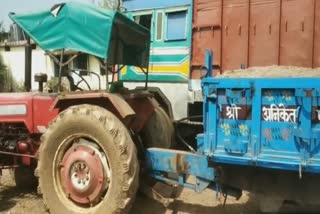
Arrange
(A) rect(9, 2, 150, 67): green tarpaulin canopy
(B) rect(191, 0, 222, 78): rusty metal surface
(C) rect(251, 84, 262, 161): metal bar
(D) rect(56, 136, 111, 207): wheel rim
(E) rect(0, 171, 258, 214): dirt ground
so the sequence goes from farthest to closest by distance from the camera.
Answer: (B) rect(191, 0, 222, 78): rusty metal surface, (E) rect(0, 171, 258, 214): dirt ground, (A) rect(9, 2, 150, 67): green tarpaulin canopy, (D) rect(56, 136, 111, 207): wheel rim, (C) rect(251, 84, 262, 161): metal bar

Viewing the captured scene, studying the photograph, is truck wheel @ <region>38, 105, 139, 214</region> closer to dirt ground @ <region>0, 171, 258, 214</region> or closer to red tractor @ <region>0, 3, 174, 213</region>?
red tractor @ <region>0, 3, 174, 213</region>

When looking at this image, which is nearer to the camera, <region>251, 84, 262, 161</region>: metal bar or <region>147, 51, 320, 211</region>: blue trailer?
<region>147, 51, 320, 211</region>: blue trailer

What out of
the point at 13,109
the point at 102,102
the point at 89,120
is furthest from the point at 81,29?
the point at 13,109

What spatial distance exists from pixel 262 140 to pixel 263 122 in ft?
0.52

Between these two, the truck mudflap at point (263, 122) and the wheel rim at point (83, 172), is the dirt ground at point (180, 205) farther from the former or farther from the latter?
the truck mudflap at point (263, 122)

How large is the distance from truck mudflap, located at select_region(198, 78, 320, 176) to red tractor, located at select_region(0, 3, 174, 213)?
97cm

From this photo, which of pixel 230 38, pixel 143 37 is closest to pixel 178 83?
pixel 230 38

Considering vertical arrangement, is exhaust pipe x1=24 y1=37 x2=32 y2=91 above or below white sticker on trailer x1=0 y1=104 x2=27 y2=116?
above

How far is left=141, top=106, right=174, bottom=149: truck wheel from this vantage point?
20.4 ft

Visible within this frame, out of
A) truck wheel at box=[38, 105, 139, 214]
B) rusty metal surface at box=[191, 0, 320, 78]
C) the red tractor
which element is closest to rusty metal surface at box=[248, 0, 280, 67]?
rusty metal surface at box=[191, 0, 320, 78]

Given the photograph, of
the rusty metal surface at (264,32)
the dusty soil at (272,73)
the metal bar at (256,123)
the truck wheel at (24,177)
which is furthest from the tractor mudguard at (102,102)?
the rusty metal surface at (264,32)

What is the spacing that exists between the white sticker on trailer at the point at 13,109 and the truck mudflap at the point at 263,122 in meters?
2.81

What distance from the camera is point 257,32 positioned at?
825 cm

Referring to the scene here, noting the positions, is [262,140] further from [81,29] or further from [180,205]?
[81,29]
